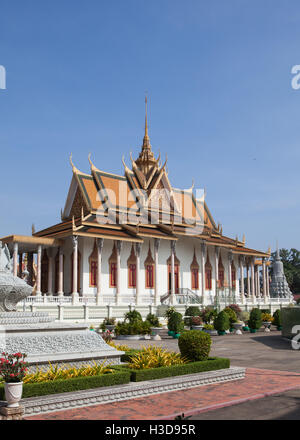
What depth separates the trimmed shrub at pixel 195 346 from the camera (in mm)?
11391

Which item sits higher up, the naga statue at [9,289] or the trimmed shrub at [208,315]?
the naga statue at [9,289]

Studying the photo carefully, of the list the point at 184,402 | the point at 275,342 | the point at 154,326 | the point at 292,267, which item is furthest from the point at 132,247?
the point at 292,267

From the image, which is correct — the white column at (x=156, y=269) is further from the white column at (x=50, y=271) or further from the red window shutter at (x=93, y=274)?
the white column at (x=50, y=271)

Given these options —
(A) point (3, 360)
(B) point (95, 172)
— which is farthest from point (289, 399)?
(B) point (95, 172)

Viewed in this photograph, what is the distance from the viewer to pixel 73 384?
8.44 m

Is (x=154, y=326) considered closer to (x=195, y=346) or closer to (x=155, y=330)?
(x=155, y=330)

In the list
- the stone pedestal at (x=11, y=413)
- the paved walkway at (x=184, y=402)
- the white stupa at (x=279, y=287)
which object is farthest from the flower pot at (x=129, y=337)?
the white stupa at (x=279, y=287)

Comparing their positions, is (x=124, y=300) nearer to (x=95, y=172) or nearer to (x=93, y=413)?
(x=95, y=172)

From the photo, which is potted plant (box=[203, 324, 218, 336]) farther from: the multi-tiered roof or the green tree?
the green tree

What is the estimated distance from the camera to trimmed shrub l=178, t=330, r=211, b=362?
37.4 ft

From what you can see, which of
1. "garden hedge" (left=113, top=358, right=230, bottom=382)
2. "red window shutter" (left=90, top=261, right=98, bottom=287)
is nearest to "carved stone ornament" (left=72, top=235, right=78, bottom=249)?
"red window shutter" (left=90, top=261, right=98, bottom=287)

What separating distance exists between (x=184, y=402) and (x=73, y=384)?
85.1 inches

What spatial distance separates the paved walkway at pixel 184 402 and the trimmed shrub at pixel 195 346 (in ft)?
3.22
